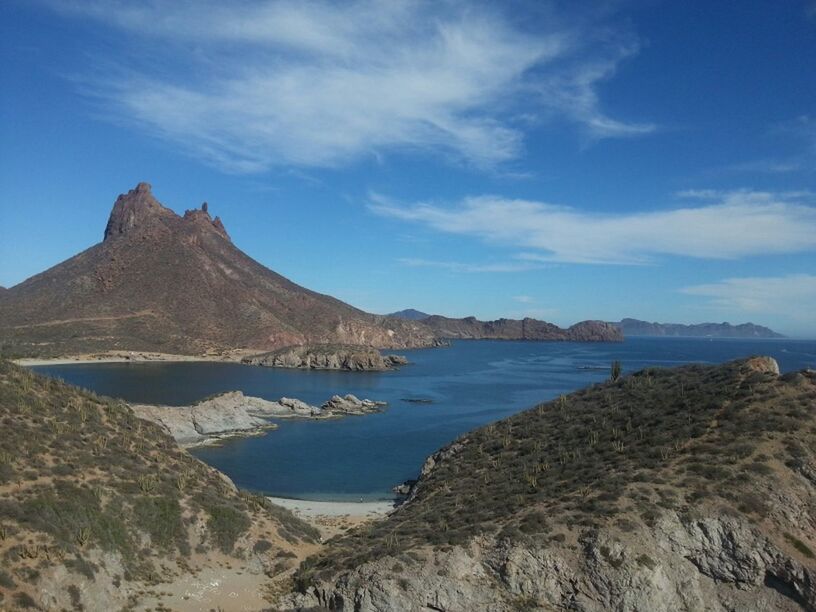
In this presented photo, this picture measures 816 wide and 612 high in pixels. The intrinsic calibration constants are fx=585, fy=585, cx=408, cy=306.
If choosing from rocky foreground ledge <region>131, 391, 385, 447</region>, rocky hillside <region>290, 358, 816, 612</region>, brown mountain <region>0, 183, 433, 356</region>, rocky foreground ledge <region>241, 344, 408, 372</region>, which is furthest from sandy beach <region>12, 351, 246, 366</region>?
rocky hillside <region>290, 358, 816, 612</region>

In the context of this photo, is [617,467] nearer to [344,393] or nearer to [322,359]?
[344,393]

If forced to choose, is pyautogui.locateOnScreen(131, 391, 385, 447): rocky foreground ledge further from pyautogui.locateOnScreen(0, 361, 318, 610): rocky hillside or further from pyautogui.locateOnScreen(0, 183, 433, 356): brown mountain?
pyautogui.locateOnScreen(0, 183, 433, 356): brown mountain

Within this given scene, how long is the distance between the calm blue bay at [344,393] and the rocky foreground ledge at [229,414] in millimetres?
3158

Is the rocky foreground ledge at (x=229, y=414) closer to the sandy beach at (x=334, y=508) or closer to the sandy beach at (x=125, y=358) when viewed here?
the sandy beach at (x=334, y=508)

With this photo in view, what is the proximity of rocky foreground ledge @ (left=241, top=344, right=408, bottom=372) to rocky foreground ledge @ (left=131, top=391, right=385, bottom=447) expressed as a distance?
2592 inches

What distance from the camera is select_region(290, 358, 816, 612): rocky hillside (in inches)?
819

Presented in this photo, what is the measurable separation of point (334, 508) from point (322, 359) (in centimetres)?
11808

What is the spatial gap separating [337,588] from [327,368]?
448 feet

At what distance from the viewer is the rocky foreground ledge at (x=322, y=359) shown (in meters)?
157

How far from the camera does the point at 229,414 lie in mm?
71562

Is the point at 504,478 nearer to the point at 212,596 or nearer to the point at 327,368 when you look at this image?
the point at 212,596

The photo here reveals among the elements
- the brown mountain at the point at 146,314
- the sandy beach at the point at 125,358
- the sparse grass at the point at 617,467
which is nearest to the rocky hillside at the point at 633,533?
the sparse grass at the point at 617,467

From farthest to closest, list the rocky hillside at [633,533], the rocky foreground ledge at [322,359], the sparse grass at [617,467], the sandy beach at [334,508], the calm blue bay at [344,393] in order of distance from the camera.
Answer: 1. the rocky foreground ledge at [322,359]
2. the calm blue bay at [344,393]
3. the sandy beach at [334,508]
4. the sparse grass at [617,467]
5. the rocky hillside at [633,533]

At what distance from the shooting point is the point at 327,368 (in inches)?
6181
